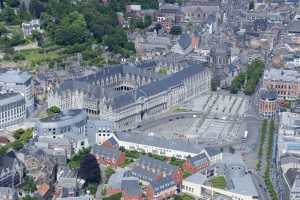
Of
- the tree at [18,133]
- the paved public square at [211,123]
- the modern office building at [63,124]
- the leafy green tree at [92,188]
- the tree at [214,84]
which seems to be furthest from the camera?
the tree at [214,84]

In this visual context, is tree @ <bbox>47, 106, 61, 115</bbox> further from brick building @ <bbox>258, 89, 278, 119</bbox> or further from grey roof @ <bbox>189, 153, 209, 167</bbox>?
brick building @ <bbox>258, 89, 278, 119</bbox>

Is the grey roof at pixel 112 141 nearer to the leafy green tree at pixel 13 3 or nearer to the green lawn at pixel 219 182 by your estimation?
the green lawn at pixel 219 182

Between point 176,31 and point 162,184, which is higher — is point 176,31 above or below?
above

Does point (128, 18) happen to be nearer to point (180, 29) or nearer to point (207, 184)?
point (180, 29)

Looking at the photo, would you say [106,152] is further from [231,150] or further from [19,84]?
[19,84]

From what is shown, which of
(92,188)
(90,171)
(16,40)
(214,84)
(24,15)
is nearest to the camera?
(92,188)

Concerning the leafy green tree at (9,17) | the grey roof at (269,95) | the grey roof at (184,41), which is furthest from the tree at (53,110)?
the leafy green tree at (9,17)

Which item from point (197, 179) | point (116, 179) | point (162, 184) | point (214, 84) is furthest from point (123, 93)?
point (162, 184)

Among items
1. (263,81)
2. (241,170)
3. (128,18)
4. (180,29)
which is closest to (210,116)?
(263,81)
